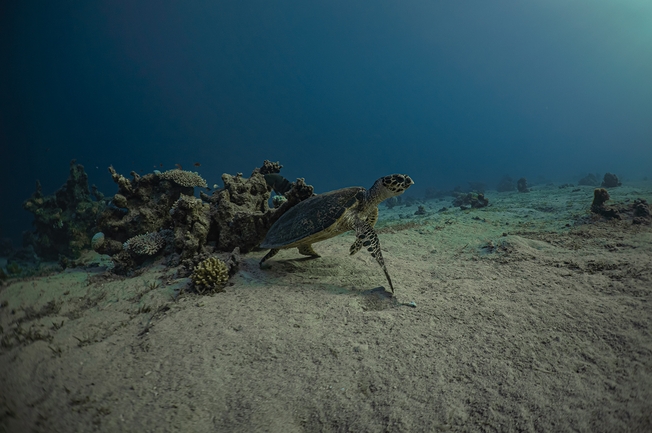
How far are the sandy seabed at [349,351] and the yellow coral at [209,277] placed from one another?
0.59 ft

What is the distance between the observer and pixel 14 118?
45.0 m

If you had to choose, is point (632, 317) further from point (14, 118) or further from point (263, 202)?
point (14, 118)

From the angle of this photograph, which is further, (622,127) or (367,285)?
(622,127)

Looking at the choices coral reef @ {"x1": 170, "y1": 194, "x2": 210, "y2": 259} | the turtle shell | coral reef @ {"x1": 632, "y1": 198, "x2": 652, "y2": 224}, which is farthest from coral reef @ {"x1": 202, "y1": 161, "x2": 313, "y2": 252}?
coral reef @ {"x1": 632, "y1": 198, "x2": 652, "y2": 224}

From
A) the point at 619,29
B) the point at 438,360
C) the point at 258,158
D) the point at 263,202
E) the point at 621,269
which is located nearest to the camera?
the point at 438,360

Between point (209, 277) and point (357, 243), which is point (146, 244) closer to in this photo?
point (209, 277)

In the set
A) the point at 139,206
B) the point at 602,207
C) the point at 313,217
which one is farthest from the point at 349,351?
the point at 602,207

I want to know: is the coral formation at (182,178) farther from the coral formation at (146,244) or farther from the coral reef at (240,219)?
the coral formation at (146,244)

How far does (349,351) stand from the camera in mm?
2529

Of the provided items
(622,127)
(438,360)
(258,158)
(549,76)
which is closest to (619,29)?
(549,76)

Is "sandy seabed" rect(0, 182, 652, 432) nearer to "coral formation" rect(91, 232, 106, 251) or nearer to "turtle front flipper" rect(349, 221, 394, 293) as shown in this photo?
"turtle front flipper" rect(349, 221, 394, 293)

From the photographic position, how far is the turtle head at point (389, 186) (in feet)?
15.1

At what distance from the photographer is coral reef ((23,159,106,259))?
10359 mm

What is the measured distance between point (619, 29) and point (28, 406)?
137 metres
